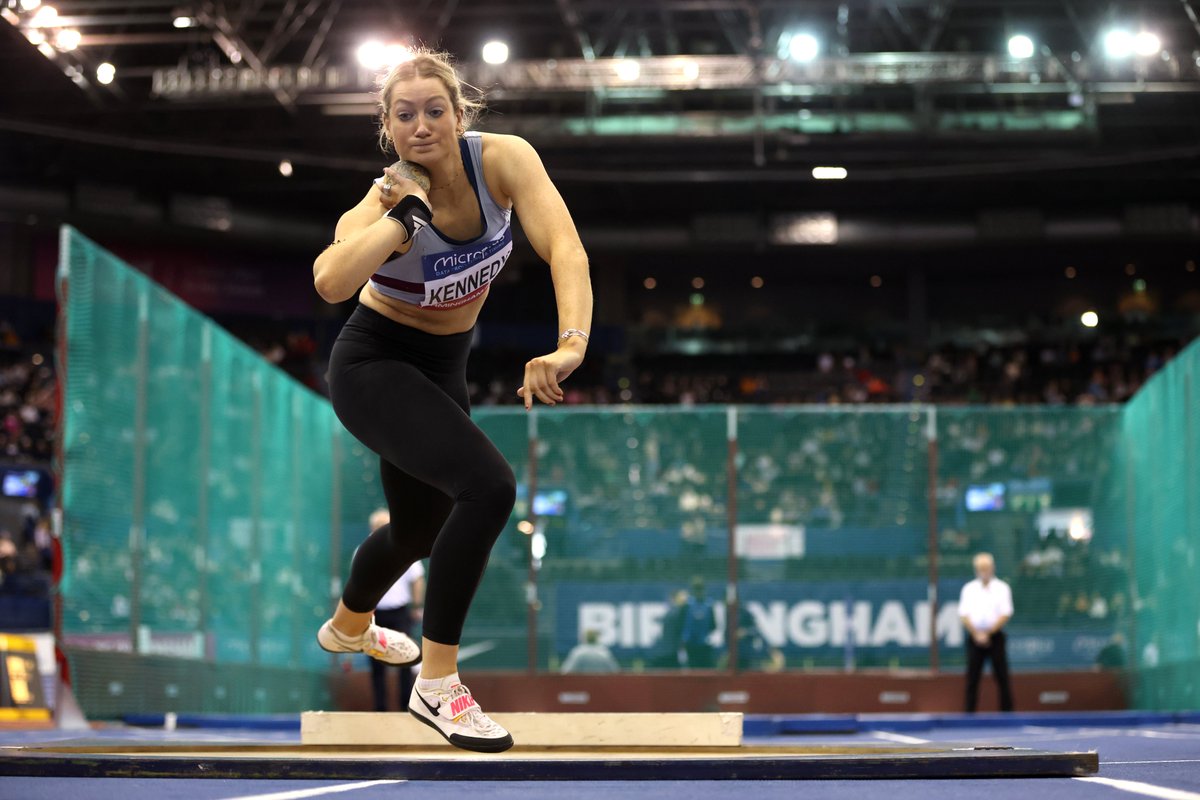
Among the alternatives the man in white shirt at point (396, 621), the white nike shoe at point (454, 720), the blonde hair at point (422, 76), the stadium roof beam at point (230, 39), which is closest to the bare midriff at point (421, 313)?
the blonde hair at point (422, 76)

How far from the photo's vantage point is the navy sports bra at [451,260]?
3.69 meters

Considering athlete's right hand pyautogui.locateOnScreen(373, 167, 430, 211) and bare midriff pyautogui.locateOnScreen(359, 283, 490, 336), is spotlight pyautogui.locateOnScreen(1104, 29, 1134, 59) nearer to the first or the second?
bare midriff pyautogui.locateOnScreen(359, 283, 490, 336)

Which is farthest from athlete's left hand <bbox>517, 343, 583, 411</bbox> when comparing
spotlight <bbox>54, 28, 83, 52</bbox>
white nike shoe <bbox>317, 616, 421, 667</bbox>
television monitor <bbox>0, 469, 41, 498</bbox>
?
television monitor <bbox>0, 469, 41, 498</bbox>

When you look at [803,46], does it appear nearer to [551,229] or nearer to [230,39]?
[230,39]

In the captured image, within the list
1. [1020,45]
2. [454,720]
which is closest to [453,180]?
[454,720]

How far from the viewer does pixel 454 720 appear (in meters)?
3.69

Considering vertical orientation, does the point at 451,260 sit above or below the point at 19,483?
below

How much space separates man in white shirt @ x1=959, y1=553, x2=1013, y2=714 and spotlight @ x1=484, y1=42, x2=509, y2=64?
1114 centimetres

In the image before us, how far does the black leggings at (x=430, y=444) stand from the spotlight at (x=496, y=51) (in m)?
16.8

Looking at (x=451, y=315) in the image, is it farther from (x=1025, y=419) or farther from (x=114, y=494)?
(x=1025, y=419)

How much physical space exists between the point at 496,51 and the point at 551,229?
57.0 feet

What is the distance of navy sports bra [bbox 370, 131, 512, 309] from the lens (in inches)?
145

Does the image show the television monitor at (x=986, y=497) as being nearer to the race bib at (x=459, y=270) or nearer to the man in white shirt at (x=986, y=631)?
the man in white shirt at (x=986, y=631)

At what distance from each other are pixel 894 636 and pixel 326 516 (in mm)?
5757
